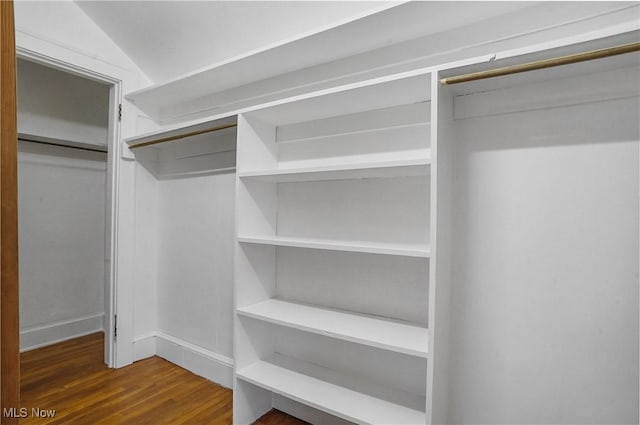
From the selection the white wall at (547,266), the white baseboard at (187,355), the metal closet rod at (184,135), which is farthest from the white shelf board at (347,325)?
Answer: the metal closet rod at (184,135)

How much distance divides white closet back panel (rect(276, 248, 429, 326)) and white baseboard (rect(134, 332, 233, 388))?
72 cm

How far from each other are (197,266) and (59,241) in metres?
1.50

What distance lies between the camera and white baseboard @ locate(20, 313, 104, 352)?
107 inches

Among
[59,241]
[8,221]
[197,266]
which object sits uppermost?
[8,221]

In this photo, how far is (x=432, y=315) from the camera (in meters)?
1.21

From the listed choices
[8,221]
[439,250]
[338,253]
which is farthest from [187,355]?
[8,221]

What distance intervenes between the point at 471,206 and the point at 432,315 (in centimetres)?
51

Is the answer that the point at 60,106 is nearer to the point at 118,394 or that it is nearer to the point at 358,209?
→ the point at 118,394

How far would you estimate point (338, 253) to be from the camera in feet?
5.85

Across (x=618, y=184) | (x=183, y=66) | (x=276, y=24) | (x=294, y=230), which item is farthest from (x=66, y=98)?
(x=618, y=184)

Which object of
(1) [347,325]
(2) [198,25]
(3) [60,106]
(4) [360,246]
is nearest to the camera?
(4) [360,246]

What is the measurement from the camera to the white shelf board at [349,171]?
1.29 meters

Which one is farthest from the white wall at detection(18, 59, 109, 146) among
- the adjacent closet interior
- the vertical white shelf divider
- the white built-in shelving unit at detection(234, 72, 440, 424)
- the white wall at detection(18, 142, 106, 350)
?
the vertical white shelf divider

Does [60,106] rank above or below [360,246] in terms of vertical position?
above
